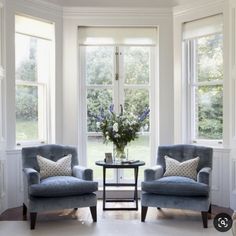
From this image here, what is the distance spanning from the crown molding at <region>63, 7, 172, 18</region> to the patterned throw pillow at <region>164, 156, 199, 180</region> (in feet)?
7.37

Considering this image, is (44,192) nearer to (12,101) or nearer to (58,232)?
(58,232)

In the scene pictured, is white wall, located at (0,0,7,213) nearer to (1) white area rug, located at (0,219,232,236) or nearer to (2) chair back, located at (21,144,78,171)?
(2) chair back, located at (21,144,78,171)

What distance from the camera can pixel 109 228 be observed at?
4031 mm

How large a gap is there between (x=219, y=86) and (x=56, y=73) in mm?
2332

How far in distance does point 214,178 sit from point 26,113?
2.76 m

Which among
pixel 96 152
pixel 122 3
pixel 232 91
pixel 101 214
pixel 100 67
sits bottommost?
pixel 101 214

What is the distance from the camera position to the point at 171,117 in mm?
5562

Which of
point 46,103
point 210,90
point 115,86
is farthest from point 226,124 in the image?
point 46,103

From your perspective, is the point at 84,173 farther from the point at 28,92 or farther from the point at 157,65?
the point at 157,65

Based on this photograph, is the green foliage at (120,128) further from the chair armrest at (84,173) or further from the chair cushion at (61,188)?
the chair cushion at (61,188)

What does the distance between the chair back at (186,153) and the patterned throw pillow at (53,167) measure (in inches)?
47.4

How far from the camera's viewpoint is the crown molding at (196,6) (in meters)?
5.03

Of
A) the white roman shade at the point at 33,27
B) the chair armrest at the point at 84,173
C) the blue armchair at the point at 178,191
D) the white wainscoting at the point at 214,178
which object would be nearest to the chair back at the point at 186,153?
the blue armchair at the point at 178,191

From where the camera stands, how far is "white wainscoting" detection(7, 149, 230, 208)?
4859 millimetres
